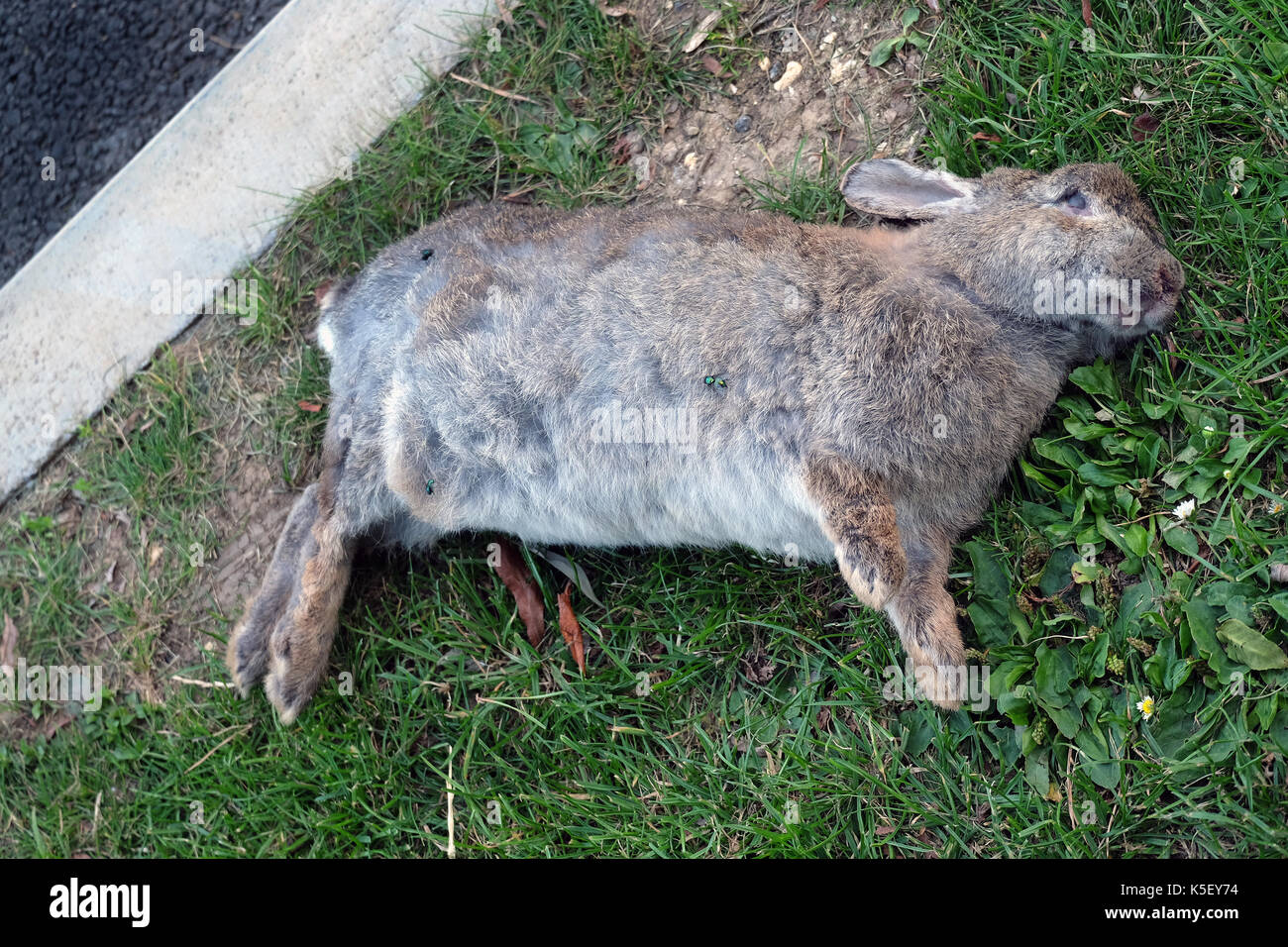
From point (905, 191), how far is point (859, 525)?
143 centimetres

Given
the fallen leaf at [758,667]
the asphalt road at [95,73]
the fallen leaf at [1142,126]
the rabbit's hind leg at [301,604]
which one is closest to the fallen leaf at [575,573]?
the fallen leaf at [758,667]

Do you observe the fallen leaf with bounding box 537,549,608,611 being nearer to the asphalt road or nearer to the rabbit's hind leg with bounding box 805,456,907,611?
the rabbit's hind leg with bounding box 805,456,907,611

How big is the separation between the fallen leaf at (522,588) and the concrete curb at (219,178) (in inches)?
81.0

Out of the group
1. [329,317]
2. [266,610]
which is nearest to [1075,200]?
[329,317]

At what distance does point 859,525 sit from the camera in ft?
11.4

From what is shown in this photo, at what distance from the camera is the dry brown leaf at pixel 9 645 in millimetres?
5043

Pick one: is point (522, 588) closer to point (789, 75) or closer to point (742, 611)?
point (742, 611)

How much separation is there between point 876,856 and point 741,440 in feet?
5.30

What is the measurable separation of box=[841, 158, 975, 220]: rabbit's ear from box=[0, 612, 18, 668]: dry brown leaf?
4.44m

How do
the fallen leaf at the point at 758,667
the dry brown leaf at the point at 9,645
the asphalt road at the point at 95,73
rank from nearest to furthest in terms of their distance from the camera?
1. the fallen leaf at the point at 758,667
2. the dry brown leaf at the point at 9,645
3. the asphalt road at the point at 95,73

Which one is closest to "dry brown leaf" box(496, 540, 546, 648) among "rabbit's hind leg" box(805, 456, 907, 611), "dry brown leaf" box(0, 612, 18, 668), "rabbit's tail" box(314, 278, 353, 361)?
"rabbit's tail" box(314, 278, 353, 361)

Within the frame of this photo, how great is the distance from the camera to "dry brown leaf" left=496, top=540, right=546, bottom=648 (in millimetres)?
4473

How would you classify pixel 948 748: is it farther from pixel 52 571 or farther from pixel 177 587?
pixel 52 571

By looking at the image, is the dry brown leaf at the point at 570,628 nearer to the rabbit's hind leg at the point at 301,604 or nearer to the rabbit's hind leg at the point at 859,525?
the rabbit's hind leg at the point at 301,604
